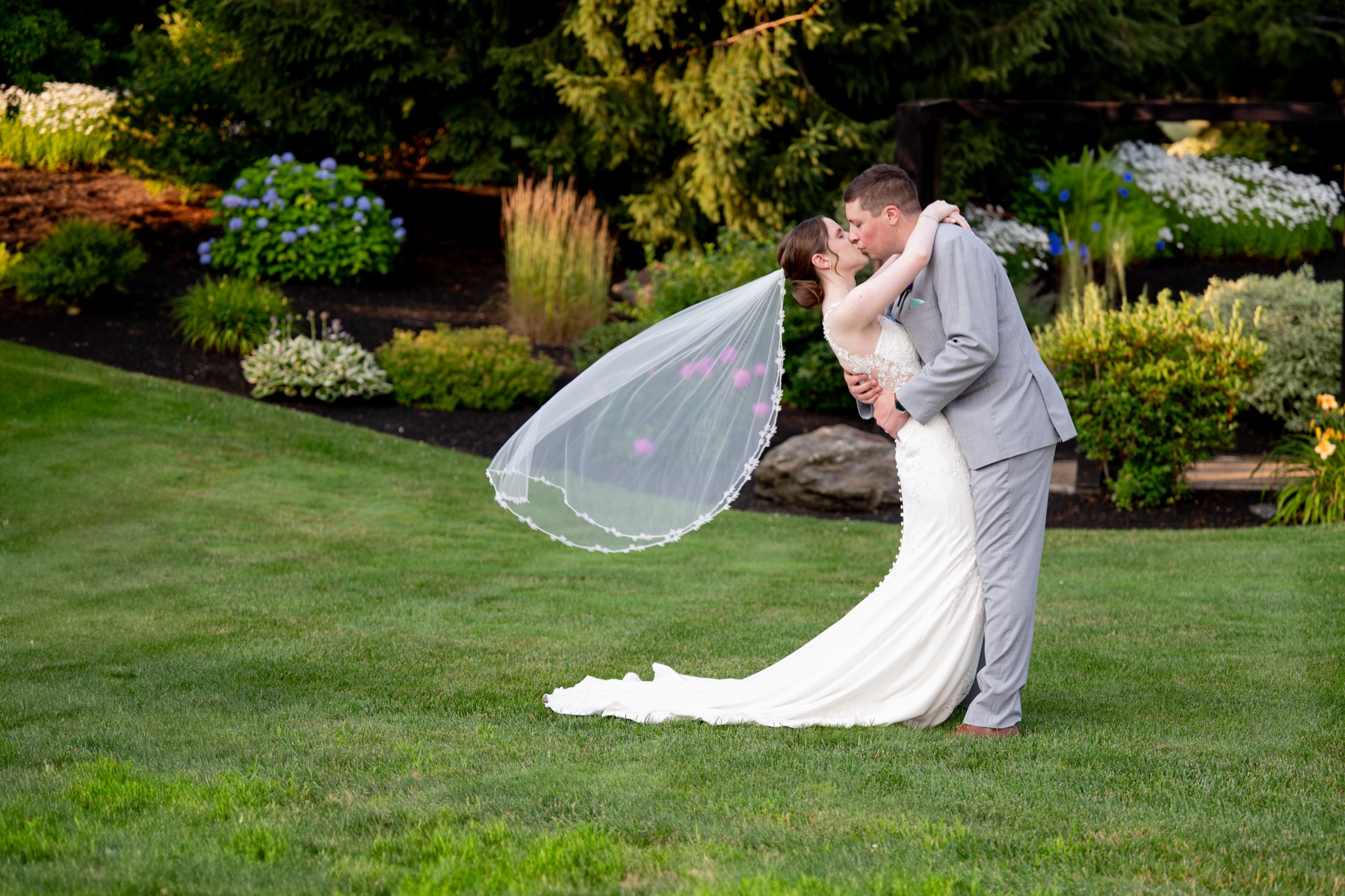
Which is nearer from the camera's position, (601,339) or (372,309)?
(601,339)

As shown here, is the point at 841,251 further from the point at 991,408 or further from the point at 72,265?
the point at 72,265

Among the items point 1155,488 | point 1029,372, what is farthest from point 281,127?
point 1029,372

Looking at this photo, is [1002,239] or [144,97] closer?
[1002,239]

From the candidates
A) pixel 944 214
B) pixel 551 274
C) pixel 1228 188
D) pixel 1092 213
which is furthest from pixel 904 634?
pixel 1228 188

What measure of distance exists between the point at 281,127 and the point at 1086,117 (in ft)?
34.6

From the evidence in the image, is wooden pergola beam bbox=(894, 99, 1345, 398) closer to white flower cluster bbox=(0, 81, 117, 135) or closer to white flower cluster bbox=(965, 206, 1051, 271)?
white flower cluster bbox=(965, 206, 1051, 271)

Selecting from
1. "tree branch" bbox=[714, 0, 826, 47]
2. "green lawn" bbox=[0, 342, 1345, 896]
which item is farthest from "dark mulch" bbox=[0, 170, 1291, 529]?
"tree branch" bbox=[714, 0, 826, 47]

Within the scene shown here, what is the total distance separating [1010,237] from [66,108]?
13998 mm

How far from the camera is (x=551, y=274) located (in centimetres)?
1445

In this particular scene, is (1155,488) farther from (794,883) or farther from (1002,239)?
(794,883)

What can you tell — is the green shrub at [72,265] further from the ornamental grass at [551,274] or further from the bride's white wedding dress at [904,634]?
the bride's white wedding dress at [904,634]

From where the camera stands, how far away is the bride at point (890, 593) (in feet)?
15.2

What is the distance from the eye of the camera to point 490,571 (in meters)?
8.18

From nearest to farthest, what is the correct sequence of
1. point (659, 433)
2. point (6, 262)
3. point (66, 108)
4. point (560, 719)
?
point (560, 719) < point (659, 433) < point (6, 262) < point (66, 108)
